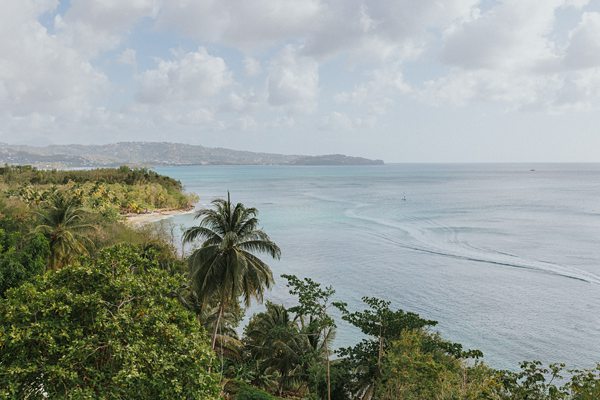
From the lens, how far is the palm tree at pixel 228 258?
21.1 m

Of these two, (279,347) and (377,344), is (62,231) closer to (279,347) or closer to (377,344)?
(279,347)

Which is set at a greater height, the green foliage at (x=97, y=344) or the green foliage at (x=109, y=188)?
the green foliage at (x=97, y=344)

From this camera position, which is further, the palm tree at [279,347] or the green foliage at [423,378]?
the palm tree at [279,347]

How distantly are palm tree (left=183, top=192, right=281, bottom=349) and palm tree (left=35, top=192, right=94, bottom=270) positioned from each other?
1234cm

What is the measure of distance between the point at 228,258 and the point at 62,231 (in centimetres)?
1491

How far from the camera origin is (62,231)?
29.6 metres

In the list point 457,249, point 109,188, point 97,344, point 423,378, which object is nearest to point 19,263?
point 97,344

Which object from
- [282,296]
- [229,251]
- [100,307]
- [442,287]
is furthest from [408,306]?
[100,307]

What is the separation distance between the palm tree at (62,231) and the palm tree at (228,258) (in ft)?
40.5

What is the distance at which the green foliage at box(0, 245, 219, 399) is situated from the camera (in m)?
9.54

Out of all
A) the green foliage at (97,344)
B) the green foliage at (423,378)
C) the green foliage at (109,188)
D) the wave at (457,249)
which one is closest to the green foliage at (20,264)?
the green foliage at (97,344)

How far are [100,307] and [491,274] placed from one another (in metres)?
45.8

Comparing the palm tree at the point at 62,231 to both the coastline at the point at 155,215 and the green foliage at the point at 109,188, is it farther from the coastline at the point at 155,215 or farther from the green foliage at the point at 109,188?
the coastline at the point at 155,215

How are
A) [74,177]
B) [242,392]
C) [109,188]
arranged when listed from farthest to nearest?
[74,177], [109,188], [242,392]
